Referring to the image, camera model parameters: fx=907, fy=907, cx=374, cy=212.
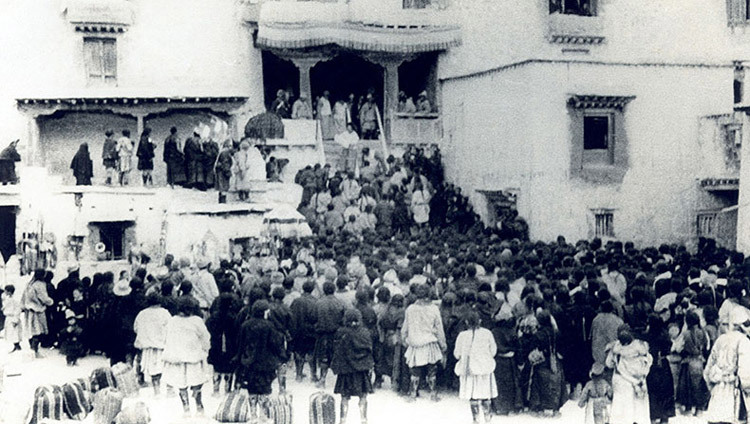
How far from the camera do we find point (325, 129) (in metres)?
27.7

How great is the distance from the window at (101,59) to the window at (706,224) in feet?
55.5

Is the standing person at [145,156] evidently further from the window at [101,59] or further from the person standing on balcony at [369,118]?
the person standing on balcony at [369,118]

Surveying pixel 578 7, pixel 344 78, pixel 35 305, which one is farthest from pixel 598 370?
pixel 344 78

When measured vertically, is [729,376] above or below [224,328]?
below

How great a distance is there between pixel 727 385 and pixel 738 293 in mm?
1771

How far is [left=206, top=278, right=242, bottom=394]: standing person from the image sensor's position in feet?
42.1

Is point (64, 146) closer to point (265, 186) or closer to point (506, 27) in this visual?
point (265, 186)

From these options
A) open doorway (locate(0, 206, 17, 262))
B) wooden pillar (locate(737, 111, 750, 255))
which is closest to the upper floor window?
wooden pillar (locate(737, 111, 750, 255))

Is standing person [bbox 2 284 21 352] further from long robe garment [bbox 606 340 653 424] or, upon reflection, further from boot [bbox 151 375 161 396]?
long robe garment [bbox 606 340 653 424]

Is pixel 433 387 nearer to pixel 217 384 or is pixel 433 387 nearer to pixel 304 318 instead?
pixel 304 318

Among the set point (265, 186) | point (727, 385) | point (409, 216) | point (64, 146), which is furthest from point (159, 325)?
point (64, 146)

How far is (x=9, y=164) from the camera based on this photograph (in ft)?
79.6

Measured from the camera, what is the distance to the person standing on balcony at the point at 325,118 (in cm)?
2758

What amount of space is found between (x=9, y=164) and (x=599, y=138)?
50.9 ft
